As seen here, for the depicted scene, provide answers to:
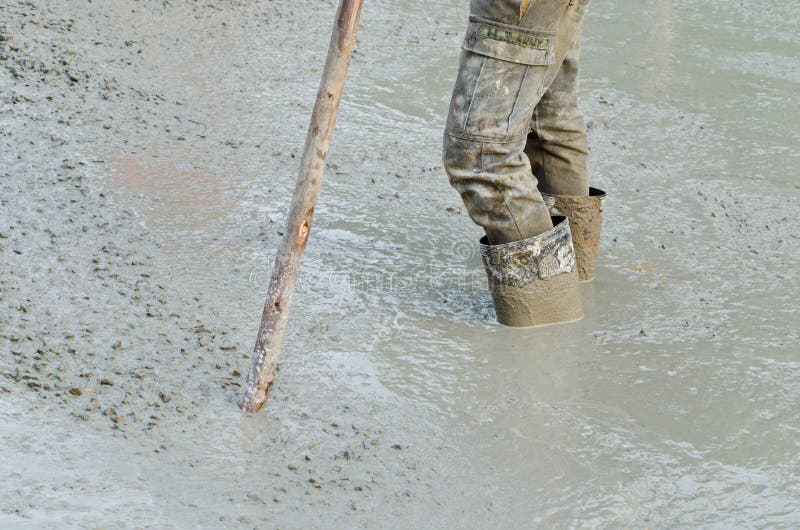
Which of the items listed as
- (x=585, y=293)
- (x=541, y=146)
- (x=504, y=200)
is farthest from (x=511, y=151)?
(x=585, y=293)

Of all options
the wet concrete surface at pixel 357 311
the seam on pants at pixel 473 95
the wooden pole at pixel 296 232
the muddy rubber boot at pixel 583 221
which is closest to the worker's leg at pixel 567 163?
the muddy rubber boot at pixel 583 221

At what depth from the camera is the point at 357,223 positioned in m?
3.86

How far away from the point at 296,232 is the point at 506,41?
86 centimetres

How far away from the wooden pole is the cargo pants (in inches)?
19.9

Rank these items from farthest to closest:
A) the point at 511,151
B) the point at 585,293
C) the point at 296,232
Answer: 1. the point at 585,293
2. the point at 511,151
3. the point at 296,232

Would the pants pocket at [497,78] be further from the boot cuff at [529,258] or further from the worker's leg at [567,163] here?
the worker's leg at [567,163]

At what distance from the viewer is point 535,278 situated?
10.2 ft

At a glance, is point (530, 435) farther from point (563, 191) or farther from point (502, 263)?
point (563, 191)

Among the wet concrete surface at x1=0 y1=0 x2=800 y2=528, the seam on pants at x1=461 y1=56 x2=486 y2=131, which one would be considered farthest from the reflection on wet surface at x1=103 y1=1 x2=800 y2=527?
the seam on pants at x1=461 y1=56 x2=486 y2=131

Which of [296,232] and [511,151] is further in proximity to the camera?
[511,151]

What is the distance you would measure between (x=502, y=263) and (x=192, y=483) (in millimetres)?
1250

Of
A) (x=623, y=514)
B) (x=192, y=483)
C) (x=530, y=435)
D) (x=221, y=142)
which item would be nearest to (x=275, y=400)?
(x=192, y=483)

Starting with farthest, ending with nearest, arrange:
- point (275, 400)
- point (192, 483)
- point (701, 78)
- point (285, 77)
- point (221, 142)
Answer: point (701, 78)
point (285, 77)
point (221, 142)
point (275, 400)
point (192, 483)

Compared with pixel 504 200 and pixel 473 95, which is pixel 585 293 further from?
pixel 473 95
